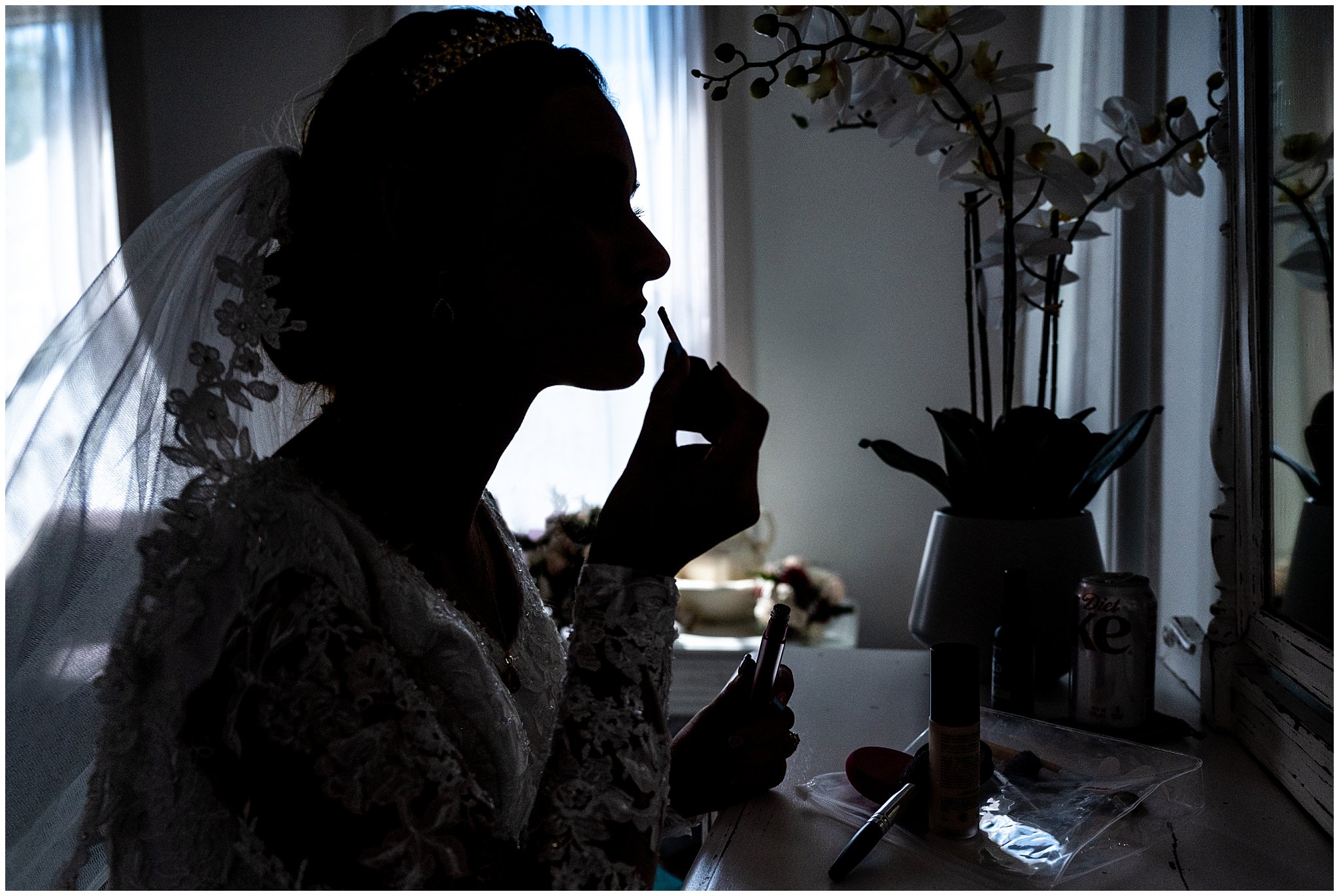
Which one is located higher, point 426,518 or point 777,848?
point 426,518

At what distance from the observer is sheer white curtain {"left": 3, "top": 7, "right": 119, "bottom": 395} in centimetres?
300

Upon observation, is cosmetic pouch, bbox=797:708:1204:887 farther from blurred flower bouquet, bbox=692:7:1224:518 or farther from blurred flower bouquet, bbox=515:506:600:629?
blurred flower bouquet, bbox=515:506:600:629

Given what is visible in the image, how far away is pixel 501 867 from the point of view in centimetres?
60

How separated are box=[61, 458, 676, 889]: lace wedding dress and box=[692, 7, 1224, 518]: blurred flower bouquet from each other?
1.88ft

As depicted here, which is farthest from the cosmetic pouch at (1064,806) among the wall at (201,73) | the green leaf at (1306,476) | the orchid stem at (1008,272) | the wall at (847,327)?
the wall at (201,73)

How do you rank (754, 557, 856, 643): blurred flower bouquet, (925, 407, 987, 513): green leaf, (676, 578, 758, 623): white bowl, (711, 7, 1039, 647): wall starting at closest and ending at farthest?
(925, 407, 987, 513): green leaf, (754, 557, 856, 643): blurred flower bouquet, (676, 578, 758, 623): white bowl, (711, 7, 1039, 647): wall

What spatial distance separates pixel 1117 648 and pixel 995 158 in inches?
21.6

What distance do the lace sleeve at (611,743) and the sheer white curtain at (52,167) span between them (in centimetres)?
303

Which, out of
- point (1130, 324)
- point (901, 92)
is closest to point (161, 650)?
point (901, 92)

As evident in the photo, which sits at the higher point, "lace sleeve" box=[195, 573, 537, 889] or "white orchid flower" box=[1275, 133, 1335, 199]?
"white orchid flower" box=[1275, 133, 1335, 199]

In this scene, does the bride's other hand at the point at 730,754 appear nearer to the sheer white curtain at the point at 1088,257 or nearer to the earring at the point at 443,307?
the earring at the point at 443,307

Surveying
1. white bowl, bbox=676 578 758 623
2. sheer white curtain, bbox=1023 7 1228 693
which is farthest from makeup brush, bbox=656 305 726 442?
white bowl, bbox=676 578 758 623

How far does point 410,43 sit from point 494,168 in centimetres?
12

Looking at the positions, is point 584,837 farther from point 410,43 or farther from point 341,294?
point 410,43
